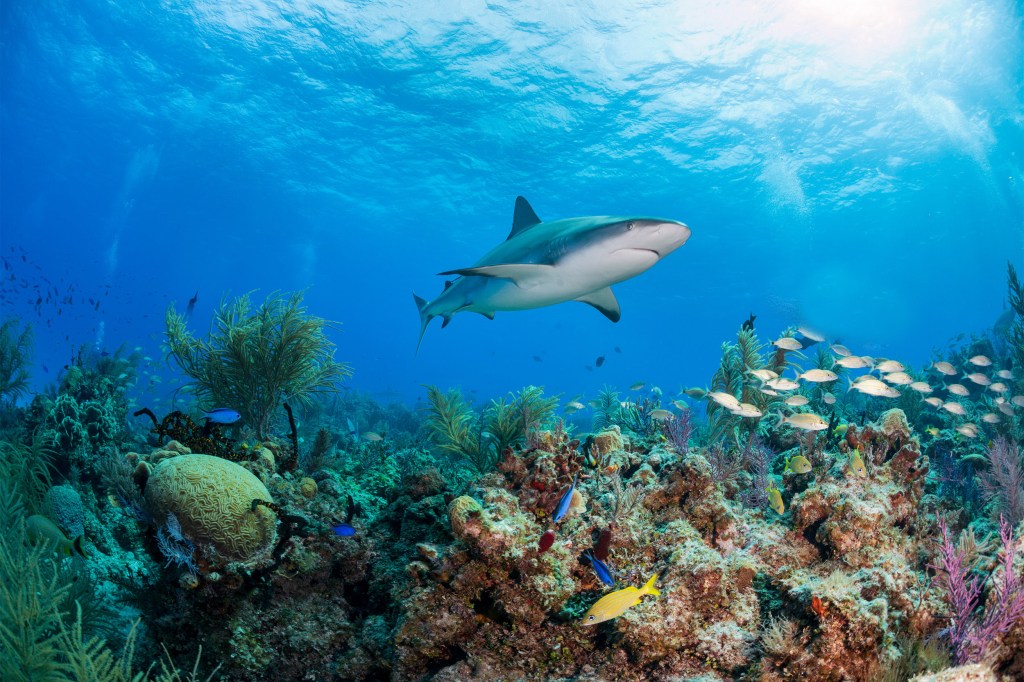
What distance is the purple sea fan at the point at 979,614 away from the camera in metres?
3.00

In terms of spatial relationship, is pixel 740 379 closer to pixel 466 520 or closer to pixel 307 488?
pixel 466 520

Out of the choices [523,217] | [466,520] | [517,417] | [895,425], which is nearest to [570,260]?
[523,217]

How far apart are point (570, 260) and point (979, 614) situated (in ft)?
13.7

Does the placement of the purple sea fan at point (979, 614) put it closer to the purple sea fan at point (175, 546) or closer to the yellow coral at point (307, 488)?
the yellow coral at point (307, 488)

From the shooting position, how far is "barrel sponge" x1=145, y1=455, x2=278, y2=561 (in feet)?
11.7

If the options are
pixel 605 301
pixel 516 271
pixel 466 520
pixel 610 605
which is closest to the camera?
pixel 610 605

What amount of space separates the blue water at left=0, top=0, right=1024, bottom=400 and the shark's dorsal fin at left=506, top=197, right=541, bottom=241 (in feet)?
13.1

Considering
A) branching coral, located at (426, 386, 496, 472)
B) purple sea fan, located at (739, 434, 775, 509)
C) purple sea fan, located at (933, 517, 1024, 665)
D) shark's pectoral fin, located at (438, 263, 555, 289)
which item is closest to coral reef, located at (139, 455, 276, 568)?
shark's pectoral fin, located at (438, 263, 555, 289)

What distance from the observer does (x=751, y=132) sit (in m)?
27.2

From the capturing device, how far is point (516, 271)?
16.0ft

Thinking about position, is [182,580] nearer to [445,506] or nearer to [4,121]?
[445,506]

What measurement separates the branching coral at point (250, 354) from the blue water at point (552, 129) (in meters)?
1.28

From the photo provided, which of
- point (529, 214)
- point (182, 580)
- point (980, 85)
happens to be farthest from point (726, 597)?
point (980, 85)

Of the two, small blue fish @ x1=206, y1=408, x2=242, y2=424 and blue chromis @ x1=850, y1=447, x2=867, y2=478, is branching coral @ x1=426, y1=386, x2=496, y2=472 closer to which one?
small blue fish @ x1=206, y1=408, x2=242, y2=424
